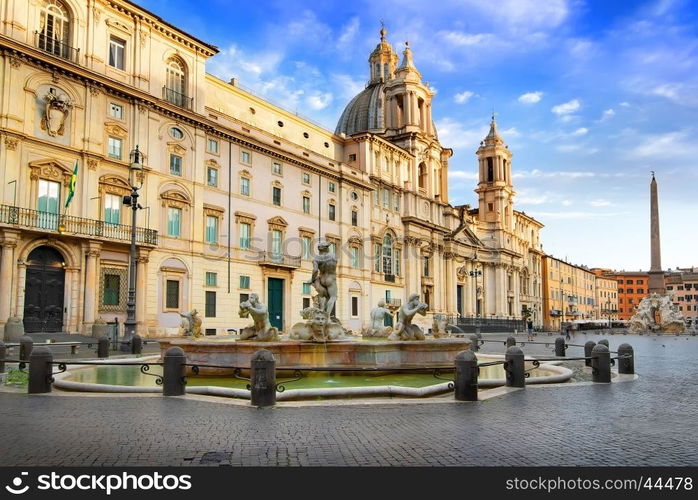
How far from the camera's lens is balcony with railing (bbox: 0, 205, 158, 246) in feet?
89.1

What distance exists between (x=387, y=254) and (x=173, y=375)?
47.6 m

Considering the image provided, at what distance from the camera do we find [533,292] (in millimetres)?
100562

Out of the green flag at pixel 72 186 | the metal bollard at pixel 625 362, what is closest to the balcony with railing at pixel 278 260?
the green flag at pixel 72 186

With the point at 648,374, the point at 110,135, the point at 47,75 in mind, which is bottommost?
the point at 648,374

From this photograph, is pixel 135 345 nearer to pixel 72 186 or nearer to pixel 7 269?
pixel 7 269

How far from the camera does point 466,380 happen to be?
1125 centimetres

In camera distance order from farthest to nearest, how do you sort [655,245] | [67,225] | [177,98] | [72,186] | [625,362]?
[655,245], [177,98], [67,225], [72,186], [625,362]

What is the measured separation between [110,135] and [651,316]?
54.4 m

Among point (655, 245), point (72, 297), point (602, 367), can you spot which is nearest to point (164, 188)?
point (72, 297)

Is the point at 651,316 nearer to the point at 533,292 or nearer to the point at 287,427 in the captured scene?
the point at 533,292

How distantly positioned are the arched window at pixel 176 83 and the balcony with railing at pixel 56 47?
242 inches

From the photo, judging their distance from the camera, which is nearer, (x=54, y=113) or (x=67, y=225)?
(x=67, y=225)

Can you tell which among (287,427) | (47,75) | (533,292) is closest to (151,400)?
(287,427)
